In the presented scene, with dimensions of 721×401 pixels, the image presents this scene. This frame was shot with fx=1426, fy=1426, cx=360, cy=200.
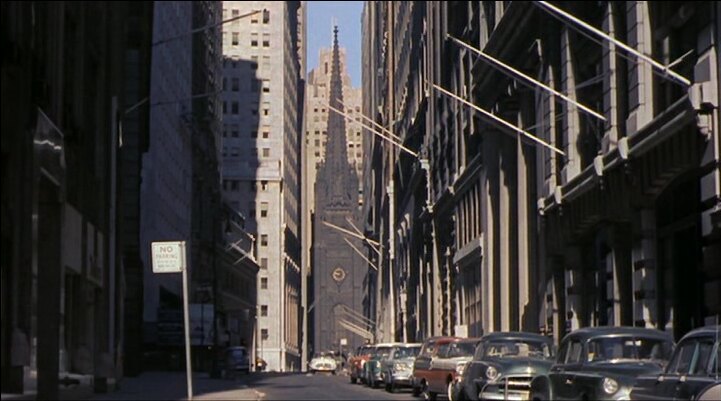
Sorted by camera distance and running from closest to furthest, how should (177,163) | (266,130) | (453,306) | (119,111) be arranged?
(119,111)
(453,306)
(177,163)
(266,130)

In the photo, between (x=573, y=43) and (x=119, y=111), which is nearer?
(x=573, y=43)

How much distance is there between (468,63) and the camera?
68688 mm

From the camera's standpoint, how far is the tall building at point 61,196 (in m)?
29.8

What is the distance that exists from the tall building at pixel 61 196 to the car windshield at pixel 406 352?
9.48 m

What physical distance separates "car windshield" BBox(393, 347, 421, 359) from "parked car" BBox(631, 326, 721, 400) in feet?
101

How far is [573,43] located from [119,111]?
59.0ft

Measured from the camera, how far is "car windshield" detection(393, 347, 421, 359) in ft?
155

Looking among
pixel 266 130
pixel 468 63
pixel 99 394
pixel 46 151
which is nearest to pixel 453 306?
pixel 468 63

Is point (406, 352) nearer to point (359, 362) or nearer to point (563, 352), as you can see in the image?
point (359, 362)

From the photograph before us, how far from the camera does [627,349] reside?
2088 centimetres

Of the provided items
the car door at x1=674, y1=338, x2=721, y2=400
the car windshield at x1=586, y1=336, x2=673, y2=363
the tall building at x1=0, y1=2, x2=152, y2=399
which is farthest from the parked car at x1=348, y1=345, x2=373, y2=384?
the car door at x1=674, y1=338, x2=721, y2=400

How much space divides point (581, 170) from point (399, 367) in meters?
9.04

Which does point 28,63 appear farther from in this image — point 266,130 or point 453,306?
point 266,130

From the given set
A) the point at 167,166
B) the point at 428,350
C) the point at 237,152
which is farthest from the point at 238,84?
the point at 428,350
